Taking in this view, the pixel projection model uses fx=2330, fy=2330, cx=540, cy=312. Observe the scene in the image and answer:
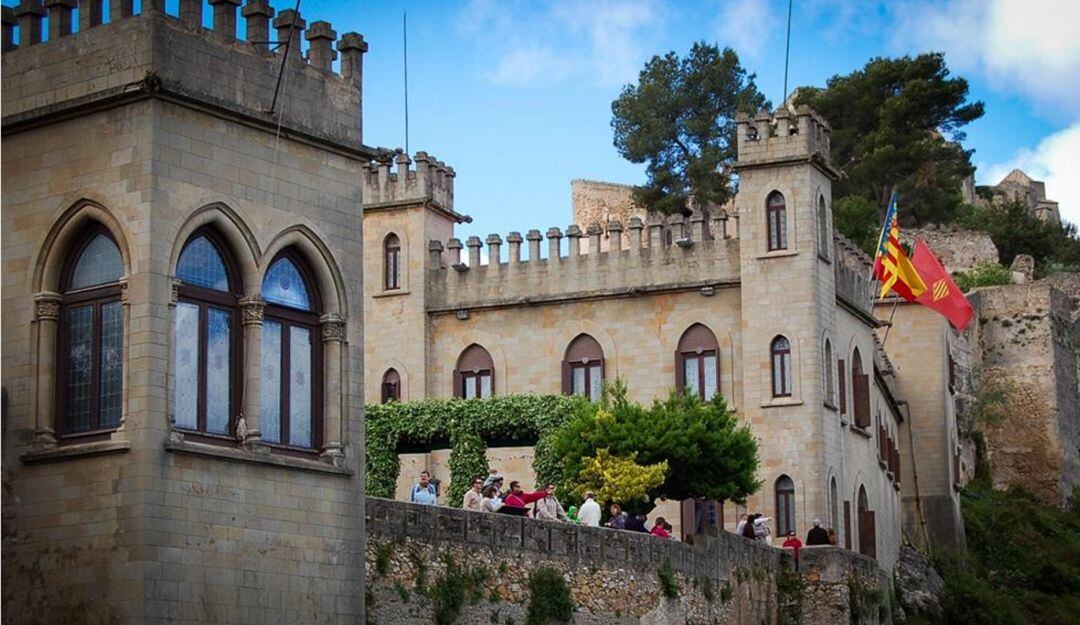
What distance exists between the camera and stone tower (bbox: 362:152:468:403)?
179ft

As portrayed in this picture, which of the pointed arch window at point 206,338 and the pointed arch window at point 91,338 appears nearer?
the pointed arch window at point 91,338

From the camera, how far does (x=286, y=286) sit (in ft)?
83.1

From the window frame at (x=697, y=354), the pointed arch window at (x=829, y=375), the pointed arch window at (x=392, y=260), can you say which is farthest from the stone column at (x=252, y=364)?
the pointed arch window at (x=392, y=260)

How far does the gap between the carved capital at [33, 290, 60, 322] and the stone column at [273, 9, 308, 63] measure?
375 centimetres

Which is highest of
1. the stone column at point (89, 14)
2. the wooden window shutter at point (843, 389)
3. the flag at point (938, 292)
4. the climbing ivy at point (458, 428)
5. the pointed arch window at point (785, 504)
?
the flag at point (938, 292)

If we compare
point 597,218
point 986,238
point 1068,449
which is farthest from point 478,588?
point 597,218

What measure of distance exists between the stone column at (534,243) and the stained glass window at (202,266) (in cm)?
2972

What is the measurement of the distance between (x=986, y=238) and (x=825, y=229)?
3213 cm

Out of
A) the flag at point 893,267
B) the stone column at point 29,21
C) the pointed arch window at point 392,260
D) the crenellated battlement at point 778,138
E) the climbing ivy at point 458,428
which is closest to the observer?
the stone column at point 29,21

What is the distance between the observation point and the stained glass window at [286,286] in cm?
2505

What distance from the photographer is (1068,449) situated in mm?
73250

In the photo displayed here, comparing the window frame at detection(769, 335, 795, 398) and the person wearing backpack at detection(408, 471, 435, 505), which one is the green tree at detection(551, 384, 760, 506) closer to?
the window frame at detection(769, 335, 795, 398)

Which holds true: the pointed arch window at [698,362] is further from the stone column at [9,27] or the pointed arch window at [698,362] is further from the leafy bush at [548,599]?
the stone column at [9,27]

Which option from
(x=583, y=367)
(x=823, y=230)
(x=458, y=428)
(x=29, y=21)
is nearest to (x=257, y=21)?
(x=29, y=21)
